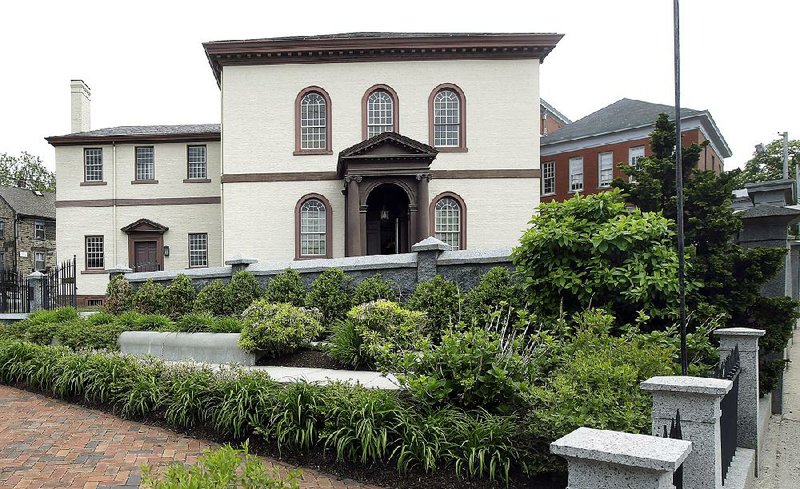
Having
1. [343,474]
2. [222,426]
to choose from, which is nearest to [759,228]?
[343,474]

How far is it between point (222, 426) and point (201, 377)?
33.9 inches

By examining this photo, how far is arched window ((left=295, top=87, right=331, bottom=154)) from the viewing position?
63.3 feet

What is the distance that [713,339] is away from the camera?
702 centimetres

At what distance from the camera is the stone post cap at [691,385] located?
310 cm

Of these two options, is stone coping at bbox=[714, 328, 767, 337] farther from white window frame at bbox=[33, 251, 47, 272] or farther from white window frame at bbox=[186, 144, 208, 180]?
white window frame at bbox=[33, 251, 47, 272]

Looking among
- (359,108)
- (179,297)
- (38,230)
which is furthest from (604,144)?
(38,230)

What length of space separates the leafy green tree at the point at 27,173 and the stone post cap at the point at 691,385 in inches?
2613

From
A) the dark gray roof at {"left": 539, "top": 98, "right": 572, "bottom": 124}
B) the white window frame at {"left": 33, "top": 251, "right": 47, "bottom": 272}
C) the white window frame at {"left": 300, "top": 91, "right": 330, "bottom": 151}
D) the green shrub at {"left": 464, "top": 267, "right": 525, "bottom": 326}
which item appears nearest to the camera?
the green shrub at {"left": 464, "top": 267, "right": 525, "bottom": 326}

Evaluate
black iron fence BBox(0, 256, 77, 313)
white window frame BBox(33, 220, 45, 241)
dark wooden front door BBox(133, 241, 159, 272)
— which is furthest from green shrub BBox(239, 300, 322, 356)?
white window frame BBox(33, 220, 45, 241)

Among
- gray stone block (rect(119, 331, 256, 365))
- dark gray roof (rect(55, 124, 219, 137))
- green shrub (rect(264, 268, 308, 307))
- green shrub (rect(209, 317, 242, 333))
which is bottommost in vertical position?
gray stone block (rect(119, 331, 256, 365))

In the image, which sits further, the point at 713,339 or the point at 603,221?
the point at 603,221

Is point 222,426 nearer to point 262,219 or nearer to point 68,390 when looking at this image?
point 68,390

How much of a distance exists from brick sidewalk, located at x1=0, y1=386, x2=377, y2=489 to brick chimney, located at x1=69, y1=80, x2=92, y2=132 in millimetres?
22485

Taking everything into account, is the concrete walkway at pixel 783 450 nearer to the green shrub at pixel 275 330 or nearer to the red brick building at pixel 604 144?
the green shrub at pixel 275 330
